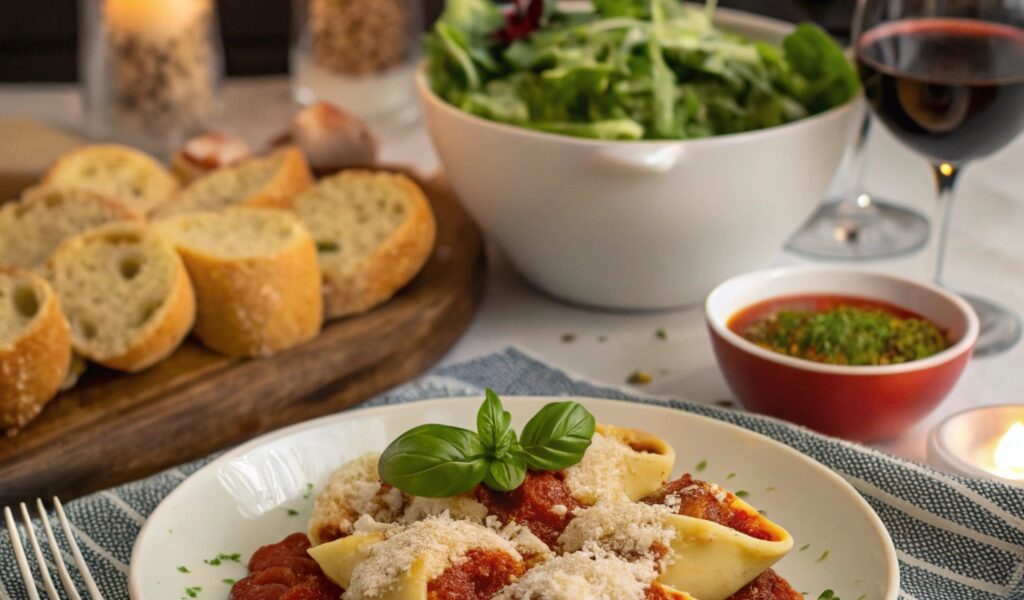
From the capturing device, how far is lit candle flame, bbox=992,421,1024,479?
6.27ft

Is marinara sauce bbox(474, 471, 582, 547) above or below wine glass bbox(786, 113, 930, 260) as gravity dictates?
above

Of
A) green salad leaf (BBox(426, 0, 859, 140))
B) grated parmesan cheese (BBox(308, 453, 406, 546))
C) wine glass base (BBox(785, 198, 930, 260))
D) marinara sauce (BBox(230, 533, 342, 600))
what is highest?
green salad leaf (BBox(426, 0, 859, 140))

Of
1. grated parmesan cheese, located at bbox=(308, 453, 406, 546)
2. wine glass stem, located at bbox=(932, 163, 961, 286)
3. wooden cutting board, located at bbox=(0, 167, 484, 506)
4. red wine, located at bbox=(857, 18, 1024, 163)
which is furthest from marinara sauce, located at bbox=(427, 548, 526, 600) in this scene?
wine glass stem, located at bbox=(932, 163, 961, 286)

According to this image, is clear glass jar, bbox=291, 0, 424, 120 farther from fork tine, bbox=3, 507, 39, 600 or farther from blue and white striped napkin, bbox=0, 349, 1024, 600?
fork tine, bbox=3, 507, 39, 600

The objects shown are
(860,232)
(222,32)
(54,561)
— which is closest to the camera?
(54,561)

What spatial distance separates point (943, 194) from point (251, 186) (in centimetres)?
155

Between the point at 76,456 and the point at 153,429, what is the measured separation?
0.14 metres

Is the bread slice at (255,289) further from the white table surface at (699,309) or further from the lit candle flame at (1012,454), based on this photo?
the lit candle flame at (1012,454)

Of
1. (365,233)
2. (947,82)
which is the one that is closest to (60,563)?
(365,233)

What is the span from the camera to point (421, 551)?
1.41 m

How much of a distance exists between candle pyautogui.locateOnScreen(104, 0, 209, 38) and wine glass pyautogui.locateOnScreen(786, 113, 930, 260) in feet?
5.89

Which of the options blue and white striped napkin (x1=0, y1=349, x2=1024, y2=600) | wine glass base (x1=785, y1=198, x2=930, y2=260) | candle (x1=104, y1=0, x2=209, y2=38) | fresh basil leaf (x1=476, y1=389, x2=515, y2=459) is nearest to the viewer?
fresh basil leaf (x1=476, y1=389, x2=515, y2=459)

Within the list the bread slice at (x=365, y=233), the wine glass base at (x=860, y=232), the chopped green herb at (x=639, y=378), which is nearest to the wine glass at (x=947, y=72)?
the wine glass base at (x=860, y=232)

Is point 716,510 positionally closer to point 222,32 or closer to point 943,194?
point 943,194
